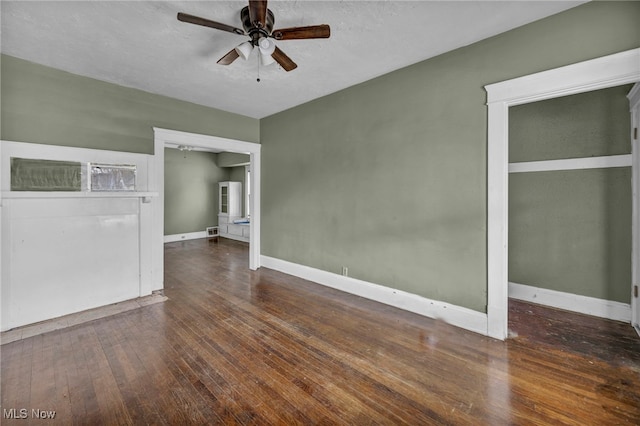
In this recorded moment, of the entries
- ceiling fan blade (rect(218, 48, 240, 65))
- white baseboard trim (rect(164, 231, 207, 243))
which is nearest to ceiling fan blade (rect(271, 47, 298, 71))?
ceiling fan blade (rect(218, 48, 240, 65))

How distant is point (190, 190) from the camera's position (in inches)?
338

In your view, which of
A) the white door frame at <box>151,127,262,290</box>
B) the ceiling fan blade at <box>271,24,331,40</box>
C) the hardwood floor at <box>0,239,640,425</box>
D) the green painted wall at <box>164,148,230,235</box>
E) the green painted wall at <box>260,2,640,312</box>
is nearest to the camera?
the hardwood floor at <box>0,239,640,425</box>

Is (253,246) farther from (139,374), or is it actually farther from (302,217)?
(139,374)

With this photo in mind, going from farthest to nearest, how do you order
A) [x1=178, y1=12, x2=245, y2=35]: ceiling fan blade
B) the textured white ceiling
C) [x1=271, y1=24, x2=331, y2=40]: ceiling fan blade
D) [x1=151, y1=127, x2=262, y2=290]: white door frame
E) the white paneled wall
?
[x1=151, y1=127, x2=262, y2=290]: white door frame
the white paneled wall
the textured white ceiling
[x1=271, y1=24, x2=331, y2=40]: ceiling fan blade
[x1=178, y1=12, x2=245, y2=35]: ceiling fan blade

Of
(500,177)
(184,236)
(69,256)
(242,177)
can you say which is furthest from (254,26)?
(184,236)

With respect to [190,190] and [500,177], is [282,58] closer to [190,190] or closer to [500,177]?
[500,177]

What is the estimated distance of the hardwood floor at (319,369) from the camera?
178 cm

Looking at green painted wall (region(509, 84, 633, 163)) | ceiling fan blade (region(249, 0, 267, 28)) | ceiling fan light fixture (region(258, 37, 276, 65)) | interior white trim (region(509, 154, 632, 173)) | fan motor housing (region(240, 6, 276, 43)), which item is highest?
fan motor housing (region(240, 6, 276, 43))

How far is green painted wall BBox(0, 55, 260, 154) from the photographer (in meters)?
3.01

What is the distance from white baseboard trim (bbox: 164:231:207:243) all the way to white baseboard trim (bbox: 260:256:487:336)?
191 inches

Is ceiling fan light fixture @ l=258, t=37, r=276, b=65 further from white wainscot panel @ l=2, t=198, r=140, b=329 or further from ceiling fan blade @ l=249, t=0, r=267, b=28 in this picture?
white wainscot panel @ l=2, t=198, r=140, b=329

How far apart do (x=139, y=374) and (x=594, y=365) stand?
3.69 metres

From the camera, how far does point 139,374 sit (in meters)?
2.17

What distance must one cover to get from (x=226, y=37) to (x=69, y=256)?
10.3 feet
